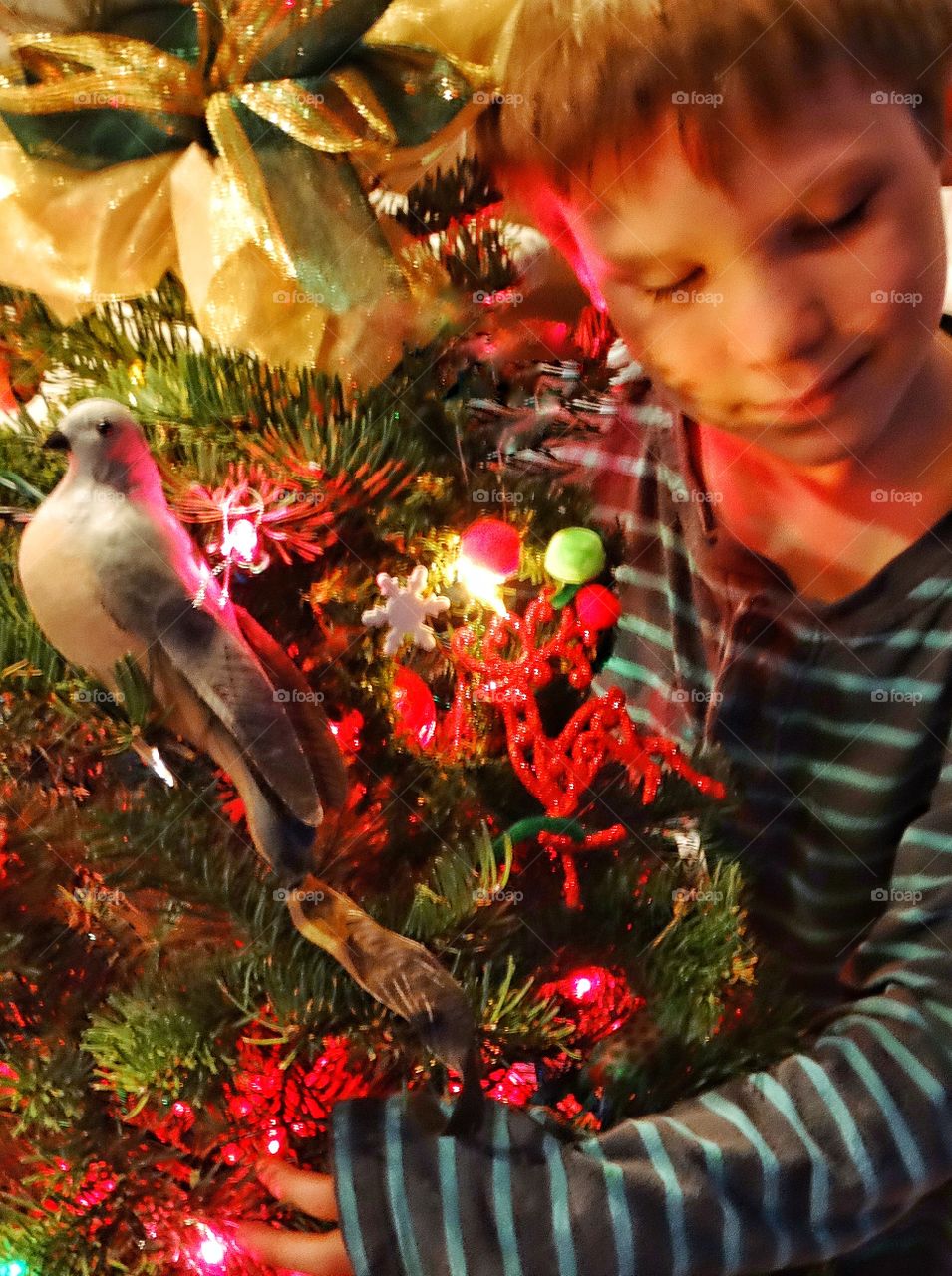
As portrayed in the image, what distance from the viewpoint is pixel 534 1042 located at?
365 mm

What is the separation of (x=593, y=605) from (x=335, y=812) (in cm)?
18

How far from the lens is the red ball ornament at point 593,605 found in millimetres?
469

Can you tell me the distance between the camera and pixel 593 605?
0.47 m

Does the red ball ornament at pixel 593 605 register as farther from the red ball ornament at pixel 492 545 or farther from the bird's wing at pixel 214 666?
the bird's wing at pixel 214 666

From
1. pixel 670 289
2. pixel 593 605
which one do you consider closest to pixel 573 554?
pixel 593 605

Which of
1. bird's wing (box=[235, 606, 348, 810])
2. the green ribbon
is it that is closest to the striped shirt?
bird's wing (box=[235, 606, 348, 810])

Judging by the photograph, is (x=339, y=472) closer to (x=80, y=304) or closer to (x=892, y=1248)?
(x=80, y=304)

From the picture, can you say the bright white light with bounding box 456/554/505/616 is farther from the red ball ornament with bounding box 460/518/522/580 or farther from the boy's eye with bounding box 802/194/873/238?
the boy's eye with bounding box 802/194/873/238

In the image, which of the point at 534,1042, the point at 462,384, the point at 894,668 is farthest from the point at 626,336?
the point at 534,1042

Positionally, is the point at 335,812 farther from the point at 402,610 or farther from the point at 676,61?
the point at 676,61

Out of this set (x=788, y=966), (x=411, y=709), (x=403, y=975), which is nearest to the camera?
(x=403, y=975)

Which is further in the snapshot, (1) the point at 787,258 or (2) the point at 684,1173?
(1) the point at 787,258

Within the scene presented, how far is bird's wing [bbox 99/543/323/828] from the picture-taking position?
31cm

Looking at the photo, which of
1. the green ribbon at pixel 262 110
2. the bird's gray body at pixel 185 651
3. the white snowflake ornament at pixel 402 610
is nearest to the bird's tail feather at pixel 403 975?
the bird's gray body at pixel 185 651
